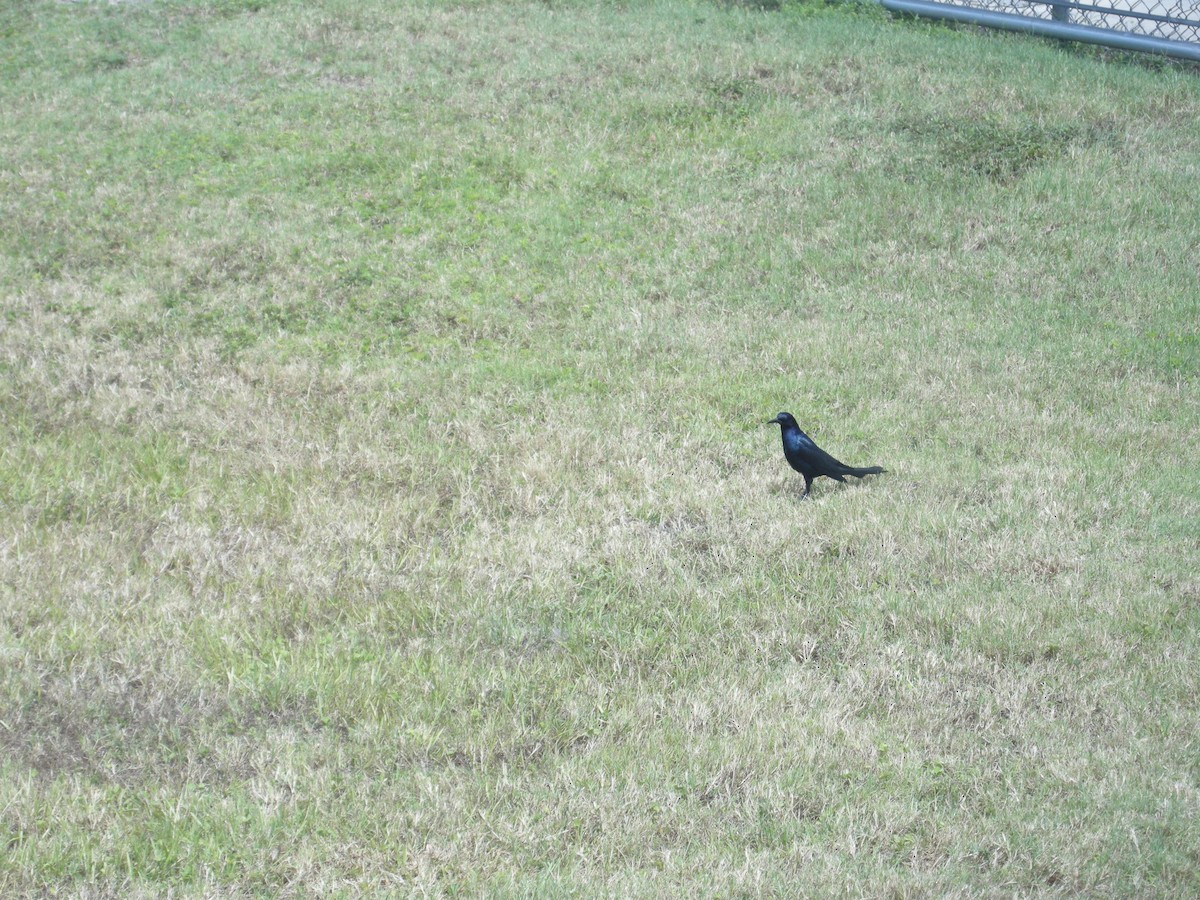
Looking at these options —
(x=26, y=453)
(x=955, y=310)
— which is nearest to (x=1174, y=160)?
(x=955, y=310)

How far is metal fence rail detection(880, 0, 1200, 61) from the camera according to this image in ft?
50.6

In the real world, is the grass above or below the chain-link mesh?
below

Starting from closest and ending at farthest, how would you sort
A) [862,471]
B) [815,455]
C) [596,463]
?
[815,455] < [862,471] < [596,463]

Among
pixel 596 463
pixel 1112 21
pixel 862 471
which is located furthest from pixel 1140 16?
pixel 596 463

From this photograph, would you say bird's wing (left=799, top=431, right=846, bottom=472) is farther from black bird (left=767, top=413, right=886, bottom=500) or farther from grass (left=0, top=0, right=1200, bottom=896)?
grass (left=0, top=0, right=1200, bottom=896)

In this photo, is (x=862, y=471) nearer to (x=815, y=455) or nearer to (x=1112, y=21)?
(x=815, y=455)

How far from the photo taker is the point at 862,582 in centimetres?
664

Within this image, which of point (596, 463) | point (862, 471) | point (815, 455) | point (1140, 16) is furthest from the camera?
point (1140, 16)

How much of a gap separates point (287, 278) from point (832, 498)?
6.53 m

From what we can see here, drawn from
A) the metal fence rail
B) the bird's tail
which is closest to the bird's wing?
the bird's tail

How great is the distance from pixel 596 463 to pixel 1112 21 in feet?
39.2

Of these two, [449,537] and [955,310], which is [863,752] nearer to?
[449,537]

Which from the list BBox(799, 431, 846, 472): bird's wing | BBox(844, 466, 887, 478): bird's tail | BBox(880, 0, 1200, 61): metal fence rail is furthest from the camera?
BBox(880, 0, 1200, 61): metal fence rail

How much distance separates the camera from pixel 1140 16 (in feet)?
50.9
